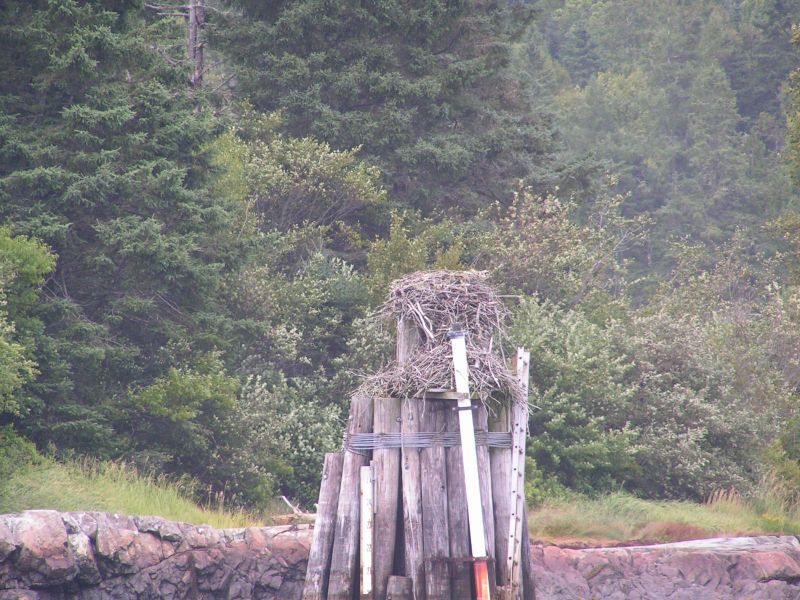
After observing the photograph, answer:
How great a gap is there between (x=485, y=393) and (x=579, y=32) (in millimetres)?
73609

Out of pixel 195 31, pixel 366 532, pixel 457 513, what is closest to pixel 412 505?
pixel 457 513

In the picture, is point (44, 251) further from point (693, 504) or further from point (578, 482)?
point (693, 504)

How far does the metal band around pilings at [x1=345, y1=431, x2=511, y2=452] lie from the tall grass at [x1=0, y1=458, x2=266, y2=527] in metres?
5.88

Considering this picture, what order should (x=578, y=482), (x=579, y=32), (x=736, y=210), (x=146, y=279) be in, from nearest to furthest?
(x=146, y=279) < (x=578, y=482) < (x=736, y=210) < (x=579, y=32)

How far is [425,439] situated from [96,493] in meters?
6.87

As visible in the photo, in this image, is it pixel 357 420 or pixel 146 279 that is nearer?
pixel 357 420

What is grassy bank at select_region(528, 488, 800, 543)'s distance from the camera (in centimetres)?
1695

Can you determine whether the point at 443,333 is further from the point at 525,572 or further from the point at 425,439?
the point at 525,572

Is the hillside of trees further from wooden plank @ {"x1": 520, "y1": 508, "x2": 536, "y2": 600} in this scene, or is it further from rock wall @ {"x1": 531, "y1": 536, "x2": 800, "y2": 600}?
wooden plank @ {"x1": 520, "y1": 508, "x2": 536, "y2": 600}

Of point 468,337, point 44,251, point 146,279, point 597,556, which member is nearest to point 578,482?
point 597,556

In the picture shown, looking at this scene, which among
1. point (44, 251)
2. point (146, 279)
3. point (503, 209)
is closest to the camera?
point (44, 251)

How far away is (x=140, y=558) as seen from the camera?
12773mm

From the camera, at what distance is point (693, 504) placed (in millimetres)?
20469

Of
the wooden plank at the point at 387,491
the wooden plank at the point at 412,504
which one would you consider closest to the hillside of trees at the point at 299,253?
the wooden plank at the point at 387,491
